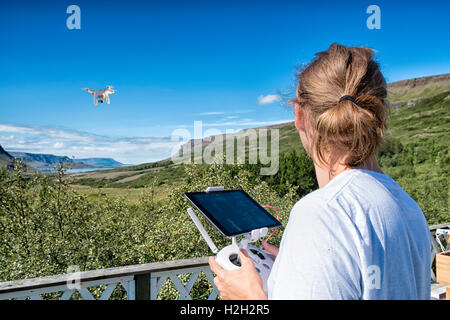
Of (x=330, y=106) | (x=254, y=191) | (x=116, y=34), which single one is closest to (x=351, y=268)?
(x=330, y=106)

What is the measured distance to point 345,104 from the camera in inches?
29.9

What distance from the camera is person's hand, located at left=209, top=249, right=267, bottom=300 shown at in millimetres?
765

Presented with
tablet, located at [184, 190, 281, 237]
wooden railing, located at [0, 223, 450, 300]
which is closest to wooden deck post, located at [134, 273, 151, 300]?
wooden railing, located at [0, 223, 450, 300]

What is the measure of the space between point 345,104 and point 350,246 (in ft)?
1.08

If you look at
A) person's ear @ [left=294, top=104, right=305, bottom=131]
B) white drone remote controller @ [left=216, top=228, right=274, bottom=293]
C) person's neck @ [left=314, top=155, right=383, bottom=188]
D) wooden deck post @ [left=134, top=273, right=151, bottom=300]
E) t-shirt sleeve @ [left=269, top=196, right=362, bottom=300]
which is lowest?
wooden deck post @ [left=134, top=273, right=151, bottom=300]

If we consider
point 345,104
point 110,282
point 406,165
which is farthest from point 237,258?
point 406,165

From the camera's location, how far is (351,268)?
579 mm

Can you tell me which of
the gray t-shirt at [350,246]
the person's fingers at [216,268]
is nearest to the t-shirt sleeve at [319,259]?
the gray t-shirt at [350,246]

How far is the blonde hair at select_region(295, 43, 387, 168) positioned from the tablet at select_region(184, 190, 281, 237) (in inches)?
13.3

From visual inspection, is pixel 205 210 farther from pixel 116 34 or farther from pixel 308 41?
pixel 308 41

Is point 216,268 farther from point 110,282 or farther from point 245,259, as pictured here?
point 110,282

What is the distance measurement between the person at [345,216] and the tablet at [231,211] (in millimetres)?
92

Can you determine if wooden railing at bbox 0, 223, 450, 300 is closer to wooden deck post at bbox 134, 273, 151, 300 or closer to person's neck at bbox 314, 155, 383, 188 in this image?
wooden deck post at bbox 134, 273, 151, 300

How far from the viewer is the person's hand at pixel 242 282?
765 millimetres
